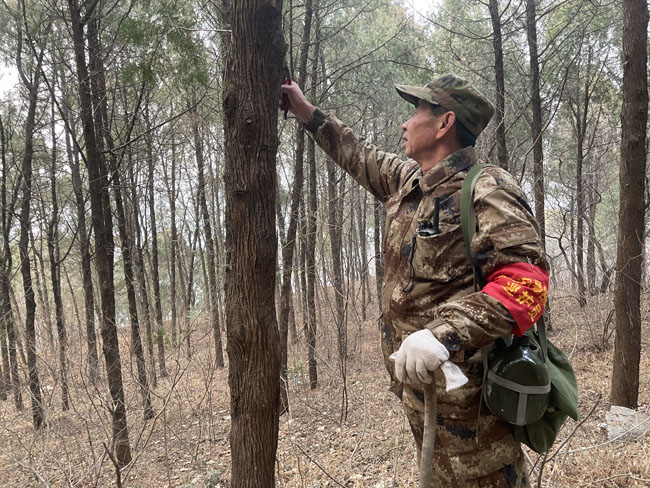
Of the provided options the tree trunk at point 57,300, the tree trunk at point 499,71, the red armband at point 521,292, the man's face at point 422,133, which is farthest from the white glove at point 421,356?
the tree trunk at point 499,71

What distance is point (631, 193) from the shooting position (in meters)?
3.79

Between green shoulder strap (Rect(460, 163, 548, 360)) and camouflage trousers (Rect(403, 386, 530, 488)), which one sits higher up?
green shoulder strap (Rect(460, 163, 548, 360))

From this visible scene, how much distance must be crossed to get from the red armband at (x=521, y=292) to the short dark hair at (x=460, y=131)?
0.73m

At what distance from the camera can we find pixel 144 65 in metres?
3.21

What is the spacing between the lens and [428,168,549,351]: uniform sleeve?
132cm

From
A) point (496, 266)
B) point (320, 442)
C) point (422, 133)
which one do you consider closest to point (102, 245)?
point (320, 442)

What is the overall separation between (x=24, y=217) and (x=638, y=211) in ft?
36.2

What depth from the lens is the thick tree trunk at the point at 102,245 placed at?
15.4 feet

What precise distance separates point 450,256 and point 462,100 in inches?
28.4

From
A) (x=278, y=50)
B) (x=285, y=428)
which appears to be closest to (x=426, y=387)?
(x=278, y=50)

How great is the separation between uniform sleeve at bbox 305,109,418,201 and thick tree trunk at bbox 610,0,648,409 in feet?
9.39

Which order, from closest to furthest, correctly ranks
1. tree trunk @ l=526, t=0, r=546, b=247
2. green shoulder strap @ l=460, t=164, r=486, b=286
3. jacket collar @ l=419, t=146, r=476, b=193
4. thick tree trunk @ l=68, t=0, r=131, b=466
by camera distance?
green shoulder strap @ l=460, t=164, r=486, b=286 → jacket collar @ l=419, t=146, r=476, b=193 → thick tree trunk @ l=68, t=0, r=131, b=466 → tree trunk @ l=526, t=0, r=546, b=247

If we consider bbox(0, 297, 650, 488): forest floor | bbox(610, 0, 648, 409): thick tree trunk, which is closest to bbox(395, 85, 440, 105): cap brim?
bbox(0, 297, 650, 488): forest floor

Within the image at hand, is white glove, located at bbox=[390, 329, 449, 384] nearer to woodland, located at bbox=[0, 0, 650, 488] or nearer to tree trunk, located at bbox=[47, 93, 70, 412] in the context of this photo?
woodland, located at bbox=[0, 0, 650, 488]
